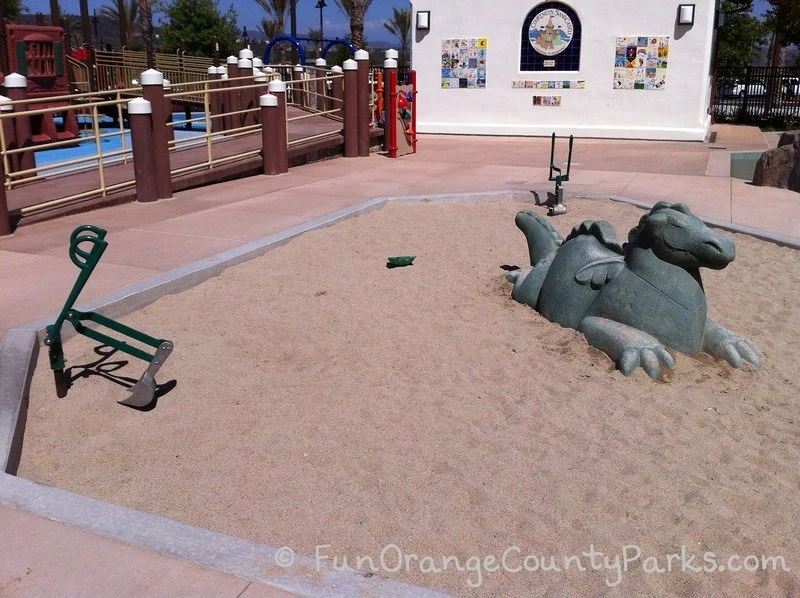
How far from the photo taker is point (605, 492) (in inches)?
144

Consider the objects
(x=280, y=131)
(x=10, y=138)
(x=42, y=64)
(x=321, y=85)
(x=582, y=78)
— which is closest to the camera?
(x=10, y=138)

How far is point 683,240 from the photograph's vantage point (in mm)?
4809

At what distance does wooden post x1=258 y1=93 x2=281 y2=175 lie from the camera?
1222 centimetres

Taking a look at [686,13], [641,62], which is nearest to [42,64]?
[641,62]

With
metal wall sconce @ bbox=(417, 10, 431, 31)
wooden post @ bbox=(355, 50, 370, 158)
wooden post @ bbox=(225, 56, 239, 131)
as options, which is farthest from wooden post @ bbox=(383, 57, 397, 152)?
metal wall sconce @ bbox=(417, 10, 431, 31)

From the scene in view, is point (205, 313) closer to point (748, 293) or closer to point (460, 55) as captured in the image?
point (748, 293)

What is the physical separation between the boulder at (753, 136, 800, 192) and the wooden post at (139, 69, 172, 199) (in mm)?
8917

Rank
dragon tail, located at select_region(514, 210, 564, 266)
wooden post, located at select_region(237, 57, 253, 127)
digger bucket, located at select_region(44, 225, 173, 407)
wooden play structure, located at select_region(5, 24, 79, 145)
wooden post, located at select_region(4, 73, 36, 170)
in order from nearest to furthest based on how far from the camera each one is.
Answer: digger bucket, located at select_region(44, 225, 173, 407)
dragon tail, located at select_region(514, 210, 564, 266)
wooden post, located at select_region(4, 73, 36, 170)
wooden post, located at select_region(237, 57, 253, 127)
wooden play structure, located at select_region(5, 24, 79, 145)

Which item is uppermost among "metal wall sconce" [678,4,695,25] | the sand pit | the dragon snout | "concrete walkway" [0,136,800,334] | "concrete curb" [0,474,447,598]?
"metal wall sconce" [678,4,695,25]

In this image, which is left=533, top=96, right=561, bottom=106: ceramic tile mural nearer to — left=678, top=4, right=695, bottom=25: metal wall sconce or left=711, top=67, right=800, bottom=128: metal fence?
left=678, top=4, right=695, bottom=25: metal wall sconce

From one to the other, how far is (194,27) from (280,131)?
33020 millimetres

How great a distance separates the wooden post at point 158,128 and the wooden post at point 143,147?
0.23ft

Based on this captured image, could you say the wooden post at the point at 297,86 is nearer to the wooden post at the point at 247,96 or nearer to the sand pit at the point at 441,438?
the wooden post at the point at 247,96

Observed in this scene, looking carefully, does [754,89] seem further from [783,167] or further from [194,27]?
[194,27]
